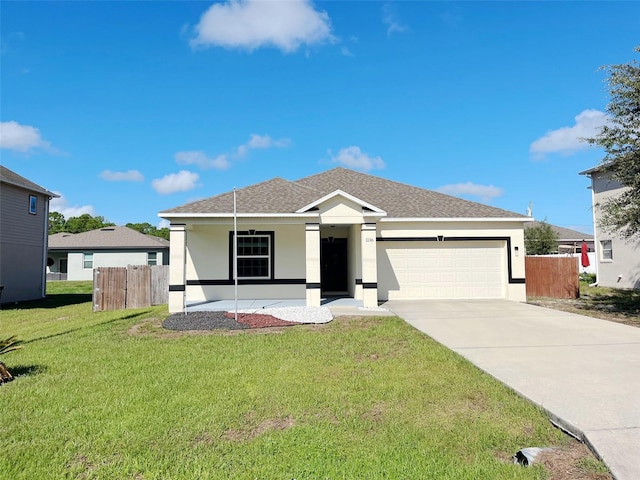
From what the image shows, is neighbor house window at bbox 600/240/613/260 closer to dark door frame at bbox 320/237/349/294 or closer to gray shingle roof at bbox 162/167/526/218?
gray shingle roof at bbox 162/167/526/218

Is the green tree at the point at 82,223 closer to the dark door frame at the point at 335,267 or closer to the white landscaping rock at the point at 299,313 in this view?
the dark door frame at the point at 335,267

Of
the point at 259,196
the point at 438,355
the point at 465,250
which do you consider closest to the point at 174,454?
the point at 438,355

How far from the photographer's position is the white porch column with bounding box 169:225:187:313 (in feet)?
39.8

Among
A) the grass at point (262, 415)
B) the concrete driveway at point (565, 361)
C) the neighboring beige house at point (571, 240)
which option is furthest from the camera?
the neighboring beige house at point (571, 240)

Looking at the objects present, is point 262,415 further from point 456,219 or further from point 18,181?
point 18,181

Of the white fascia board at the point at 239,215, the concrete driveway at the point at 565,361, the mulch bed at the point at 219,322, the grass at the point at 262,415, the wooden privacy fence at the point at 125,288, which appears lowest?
the grass at the point at 262,415

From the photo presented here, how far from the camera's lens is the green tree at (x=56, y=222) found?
2389 inches

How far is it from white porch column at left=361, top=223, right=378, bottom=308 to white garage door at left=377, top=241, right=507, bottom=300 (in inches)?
88.2

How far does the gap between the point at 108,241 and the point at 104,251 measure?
867 mm

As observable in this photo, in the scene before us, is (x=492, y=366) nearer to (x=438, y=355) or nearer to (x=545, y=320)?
(x=438, y=355)

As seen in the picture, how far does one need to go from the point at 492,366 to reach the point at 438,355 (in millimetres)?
947

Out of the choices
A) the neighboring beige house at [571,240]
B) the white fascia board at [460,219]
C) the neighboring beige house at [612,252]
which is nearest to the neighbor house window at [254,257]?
the white fascia board at [460,219]

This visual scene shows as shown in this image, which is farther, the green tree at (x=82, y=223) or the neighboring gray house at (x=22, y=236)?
the green tree at (x=82, y=223)

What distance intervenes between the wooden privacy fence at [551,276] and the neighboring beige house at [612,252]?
420 cm
